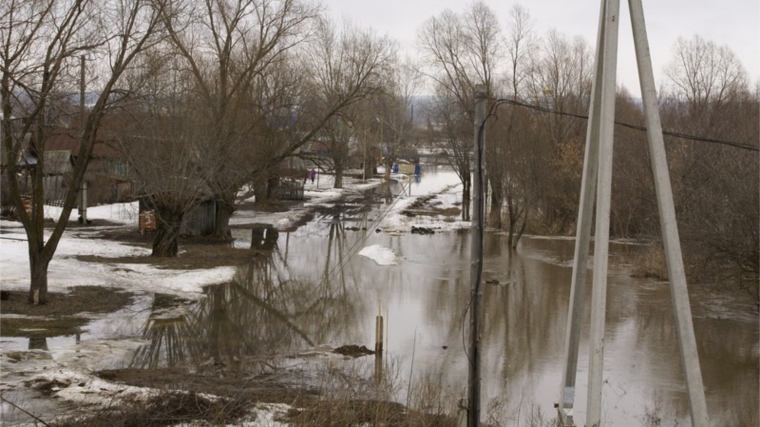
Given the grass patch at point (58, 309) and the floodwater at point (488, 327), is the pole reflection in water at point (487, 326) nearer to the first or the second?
the floodwater at point (488, 327)

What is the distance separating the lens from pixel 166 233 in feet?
85.1

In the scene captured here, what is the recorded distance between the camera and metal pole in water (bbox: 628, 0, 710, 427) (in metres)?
6.95

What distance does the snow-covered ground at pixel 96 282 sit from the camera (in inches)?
480

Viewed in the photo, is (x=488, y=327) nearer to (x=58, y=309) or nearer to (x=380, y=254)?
(x=58, y=309)

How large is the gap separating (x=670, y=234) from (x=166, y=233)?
836 inches

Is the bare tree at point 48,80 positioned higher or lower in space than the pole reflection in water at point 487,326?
higher

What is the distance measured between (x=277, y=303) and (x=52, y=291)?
5.71 m

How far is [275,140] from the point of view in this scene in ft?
119

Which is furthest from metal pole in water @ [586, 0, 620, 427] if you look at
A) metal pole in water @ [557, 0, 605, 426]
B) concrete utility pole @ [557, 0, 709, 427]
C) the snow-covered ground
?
the snow-covered ground

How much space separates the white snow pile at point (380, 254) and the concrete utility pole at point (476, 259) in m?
16.7

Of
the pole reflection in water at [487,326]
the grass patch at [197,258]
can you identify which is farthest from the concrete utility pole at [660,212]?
the grass patch at [197,258]

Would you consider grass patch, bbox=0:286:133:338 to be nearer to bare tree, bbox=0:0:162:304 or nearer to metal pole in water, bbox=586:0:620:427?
bare tree, bbox=0:0:162:304

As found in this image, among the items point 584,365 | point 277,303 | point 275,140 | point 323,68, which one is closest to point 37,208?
point 277,303

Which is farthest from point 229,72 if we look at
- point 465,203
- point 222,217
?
point 465,203
